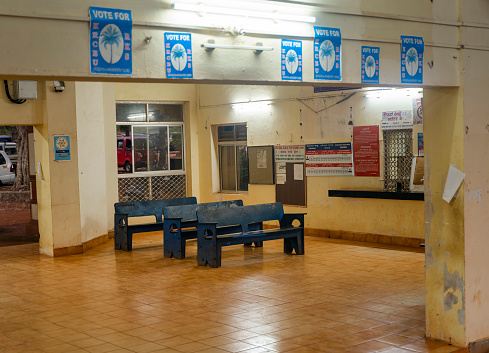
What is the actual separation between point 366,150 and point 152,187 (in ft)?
17.0

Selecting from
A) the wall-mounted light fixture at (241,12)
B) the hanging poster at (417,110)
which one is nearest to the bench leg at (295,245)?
the hanging poster at (417,110)

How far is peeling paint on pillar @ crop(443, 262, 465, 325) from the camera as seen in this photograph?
5.29 meters

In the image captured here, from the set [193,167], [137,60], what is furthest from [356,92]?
[137,60]

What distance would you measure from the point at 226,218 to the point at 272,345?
4.37 meters

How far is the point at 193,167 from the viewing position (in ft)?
47.1

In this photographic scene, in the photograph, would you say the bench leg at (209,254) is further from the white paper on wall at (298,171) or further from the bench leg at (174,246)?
the white paper on wall at (298,171)

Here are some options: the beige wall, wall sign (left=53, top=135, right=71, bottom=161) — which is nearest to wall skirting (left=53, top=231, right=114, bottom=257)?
wall sign (left=53, top=135, right=71, bottom=161)

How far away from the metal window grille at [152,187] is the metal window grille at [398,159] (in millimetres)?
5343

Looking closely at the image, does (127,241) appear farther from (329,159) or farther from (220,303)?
(220,303)

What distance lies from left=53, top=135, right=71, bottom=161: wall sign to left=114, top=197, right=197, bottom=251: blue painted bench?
1295 mm

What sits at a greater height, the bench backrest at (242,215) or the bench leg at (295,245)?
the bench backrest at (242,215)

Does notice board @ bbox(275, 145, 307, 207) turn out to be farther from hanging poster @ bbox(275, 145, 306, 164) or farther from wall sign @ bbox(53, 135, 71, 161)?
wall sign @ bbox(53, 135, 71, 161)

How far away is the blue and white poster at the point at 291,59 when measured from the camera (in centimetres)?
475

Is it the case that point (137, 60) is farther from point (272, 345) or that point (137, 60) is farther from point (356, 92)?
point (356, 92)
